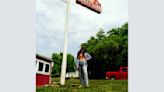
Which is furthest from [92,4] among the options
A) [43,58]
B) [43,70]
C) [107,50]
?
[43,70]

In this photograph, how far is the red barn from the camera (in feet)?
18.0

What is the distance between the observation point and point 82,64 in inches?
232

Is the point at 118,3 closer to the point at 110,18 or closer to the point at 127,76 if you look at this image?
the point at 110,18

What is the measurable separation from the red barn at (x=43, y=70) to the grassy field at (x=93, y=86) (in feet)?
0.24

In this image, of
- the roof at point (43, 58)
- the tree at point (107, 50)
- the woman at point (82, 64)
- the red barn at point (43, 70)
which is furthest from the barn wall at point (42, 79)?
the tree at point (107, 50)

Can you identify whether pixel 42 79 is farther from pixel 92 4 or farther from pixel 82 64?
pixel 92 4

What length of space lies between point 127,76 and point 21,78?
1412mm

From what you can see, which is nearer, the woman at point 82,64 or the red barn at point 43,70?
the red barn at point 43,70

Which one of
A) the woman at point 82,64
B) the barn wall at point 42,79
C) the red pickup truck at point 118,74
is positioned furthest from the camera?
the red pickup truck at point 118,74

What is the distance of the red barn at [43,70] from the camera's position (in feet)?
18.0

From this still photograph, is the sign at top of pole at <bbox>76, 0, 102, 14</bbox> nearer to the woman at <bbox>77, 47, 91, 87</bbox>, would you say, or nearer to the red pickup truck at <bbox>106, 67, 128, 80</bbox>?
the woman at <bbox>77, 47, 91, 87</bbox>

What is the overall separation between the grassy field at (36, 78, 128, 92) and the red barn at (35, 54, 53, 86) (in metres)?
0.07

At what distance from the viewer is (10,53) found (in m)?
5.25

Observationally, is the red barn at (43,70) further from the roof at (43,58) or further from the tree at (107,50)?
the tree at (107,50)
